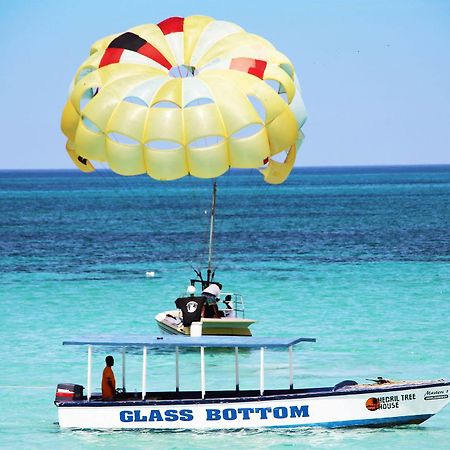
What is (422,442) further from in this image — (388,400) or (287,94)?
(287,94)

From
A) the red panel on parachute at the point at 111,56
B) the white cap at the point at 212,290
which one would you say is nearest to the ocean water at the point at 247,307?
the white cap at the point at 212,290

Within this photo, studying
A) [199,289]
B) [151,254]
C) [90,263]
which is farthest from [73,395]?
[151,254]

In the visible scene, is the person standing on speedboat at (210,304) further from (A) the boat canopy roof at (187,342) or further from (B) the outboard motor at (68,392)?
(B) the outboard motor at (68,392)

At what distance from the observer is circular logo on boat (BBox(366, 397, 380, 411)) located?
22.5 meters

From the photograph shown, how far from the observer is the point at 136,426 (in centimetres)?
2288

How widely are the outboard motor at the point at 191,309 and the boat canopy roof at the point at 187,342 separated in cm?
818

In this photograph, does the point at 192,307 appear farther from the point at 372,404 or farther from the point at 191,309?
the point at 372,404

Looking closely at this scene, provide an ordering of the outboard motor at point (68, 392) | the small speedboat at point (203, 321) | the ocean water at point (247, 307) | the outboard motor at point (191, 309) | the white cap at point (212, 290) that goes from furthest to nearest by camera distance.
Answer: the white cap at point (212, 290) < the outboard motor at point (191, 309) < the small speedboat at point (203, 321) < the ocean water at point (247, 307) < the outboard motor at point (68, 392)

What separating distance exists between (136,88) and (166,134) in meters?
1.39

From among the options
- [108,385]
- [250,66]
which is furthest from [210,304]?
[108,385]

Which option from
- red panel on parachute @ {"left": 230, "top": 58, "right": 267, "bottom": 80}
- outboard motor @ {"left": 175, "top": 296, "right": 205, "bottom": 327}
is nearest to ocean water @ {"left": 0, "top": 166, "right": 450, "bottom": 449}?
outboard motor @ {"left": 175, "top": 296, "right": 205, "bottom": 327}

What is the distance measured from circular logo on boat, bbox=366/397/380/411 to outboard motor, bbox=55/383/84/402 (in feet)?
16.9

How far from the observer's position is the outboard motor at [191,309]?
31.5m

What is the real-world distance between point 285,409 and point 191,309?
9.28 m
